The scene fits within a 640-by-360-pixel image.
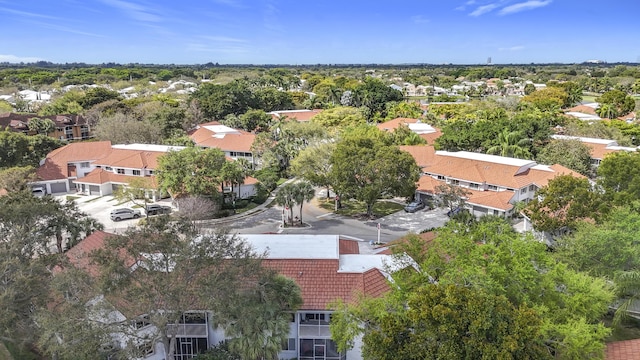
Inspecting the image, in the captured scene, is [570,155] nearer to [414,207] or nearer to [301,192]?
[414,207]

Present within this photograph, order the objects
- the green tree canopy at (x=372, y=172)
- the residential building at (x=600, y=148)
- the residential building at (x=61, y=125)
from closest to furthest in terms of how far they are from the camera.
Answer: the green tree canopy at (x=372, y=172) → the residential building at (x=600, y=148) → the residential building at (x=61, y=125)

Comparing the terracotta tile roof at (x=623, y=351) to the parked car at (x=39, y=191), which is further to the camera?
the parked car at (x=39, y=191)

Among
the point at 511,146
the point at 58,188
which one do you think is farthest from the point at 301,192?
the point at 58,188

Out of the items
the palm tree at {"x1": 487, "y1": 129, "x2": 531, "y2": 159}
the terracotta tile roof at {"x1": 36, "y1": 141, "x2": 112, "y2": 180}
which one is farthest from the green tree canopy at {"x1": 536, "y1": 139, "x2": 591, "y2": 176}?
the terracotta tile roof at {"x1": 36, "y1": 141, "x2": 112, "y2": 180}

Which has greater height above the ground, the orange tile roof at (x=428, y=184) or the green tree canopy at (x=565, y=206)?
the green tree canopy at (x=565, y=206)

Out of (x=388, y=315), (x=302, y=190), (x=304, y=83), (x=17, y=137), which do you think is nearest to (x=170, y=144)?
(x=17, y=137)

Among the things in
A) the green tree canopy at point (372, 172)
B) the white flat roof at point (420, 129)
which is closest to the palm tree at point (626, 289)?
the green tree canopy at point (372, 172)

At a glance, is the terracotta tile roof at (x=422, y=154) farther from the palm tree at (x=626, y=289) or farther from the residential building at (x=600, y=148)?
the palm tree at (x=626, y=289)
